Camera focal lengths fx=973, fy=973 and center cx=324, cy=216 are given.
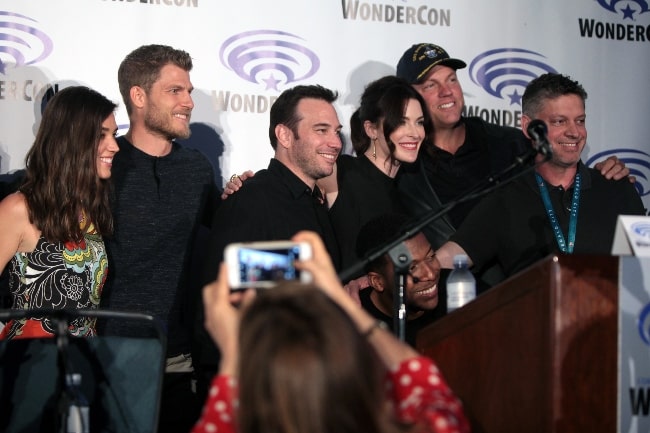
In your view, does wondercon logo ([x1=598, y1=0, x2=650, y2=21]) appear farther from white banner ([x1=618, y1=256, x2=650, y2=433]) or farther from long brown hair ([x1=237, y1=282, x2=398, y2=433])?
long brown hair ([x1=237, y1=282, x2=398, y2=433])

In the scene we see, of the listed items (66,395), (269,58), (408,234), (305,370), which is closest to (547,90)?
(269,58)

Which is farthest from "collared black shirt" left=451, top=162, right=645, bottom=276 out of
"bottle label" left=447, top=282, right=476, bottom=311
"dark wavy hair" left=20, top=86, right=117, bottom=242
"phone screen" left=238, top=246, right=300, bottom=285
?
"phone screen" left=238, top=246, right=300, bottom=285

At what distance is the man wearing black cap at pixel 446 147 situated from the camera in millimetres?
5195

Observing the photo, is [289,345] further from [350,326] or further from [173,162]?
[173,162]

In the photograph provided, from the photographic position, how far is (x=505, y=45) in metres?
6.10

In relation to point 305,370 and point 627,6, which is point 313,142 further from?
point 305,370

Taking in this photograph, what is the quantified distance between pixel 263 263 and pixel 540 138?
50.8 inches

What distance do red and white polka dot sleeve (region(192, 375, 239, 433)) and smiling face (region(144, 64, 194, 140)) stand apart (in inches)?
128

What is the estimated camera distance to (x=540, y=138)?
117 inches

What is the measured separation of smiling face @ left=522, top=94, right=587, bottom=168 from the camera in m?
4.71

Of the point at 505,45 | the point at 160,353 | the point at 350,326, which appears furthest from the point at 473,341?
the point at 505,45

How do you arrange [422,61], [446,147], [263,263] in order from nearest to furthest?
1. [263,263]
2. [446,147]
3. [422,61]

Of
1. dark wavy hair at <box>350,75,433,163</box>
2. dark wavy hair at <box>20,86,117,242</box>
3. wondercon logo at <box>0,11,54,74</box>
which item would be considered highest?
wondercon logo at <box>0,11,54,74</box>

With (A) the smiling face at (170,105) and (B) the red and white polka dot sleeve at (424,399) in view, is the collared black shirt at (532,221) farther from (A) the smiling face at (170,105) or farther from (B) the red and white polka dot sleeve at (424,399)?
(B) the red and white polka dot sleeve at (424,399)
